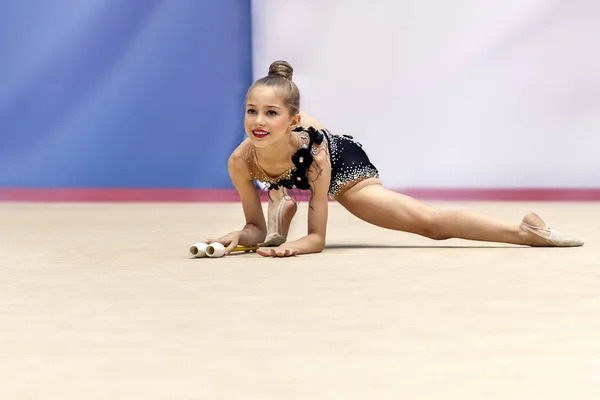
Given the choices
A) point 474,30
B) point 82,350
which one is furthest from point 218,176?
point 82,350

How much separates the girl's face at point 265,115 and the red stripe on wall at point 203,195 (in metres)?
2.77

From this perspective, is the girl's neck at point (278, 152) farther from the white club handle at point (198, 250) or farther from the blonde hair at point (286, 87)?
the white club handle at point (198, 250)

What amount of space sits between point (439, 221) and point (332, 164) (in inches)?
14.0

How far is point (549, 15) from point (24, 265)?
3720 mm

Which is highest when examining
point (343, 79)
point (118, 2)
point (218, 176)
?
point (118, 2)

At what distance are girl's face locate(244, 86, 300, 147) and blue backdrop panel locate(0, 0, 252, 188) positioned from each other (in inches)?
124

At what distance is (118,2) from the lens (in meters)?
5.58

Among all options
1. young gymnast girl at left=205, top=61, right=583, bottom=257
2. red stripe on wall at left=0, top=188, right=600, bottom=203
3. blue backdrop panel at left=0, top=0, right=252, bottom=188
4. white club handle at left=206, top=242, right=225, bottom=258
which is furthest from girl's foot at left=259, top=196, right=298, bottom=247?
blue backdrop panel at left=0, top=0, right=252, bottom=188

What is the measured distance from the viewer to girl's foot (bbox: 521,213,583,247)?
2.58 meters

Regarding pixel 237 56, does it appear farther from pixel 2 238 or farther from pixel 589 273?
pixel 589 273

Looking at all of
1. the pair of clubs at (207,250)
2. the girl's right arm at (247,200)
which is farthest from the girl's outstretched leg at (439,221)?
the pair of clubs at (207,250)

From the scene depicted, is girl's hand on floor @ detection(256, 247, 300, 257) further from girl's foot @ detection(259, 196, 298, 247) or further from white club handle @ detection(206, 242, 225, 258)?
girl's foot @ detection(259, 196, 298, 247)

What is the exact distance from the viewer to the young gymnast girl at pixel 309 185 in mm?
2441

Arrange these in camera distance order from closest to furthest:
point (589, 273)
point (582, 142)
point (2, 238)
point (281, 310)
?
1. point (281, 310)
2. point (589, 273)
3. point (2, 238)
4. point (582, 142)
